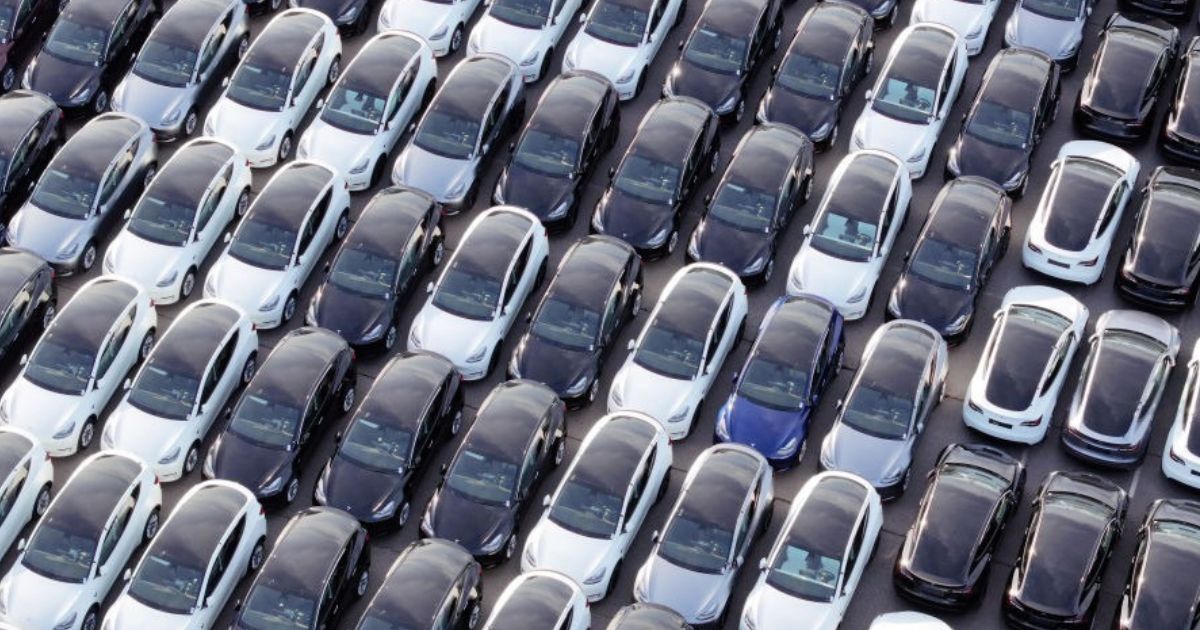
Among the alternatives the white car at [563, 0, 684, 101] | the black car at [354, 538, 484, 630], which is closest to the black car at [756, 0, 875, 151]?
the white car at [563, 0, 684, 101]

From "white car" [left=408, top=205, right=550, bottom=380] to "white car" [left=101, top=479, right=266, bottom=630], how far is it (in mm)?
4526

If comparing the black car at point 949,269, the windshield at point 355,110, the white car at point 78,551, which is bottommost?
the white car at point 78,551

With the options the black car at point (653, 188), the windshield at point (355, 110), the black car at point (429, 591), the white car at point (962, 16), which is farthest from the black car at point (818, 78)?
the black car at point (429, 591)

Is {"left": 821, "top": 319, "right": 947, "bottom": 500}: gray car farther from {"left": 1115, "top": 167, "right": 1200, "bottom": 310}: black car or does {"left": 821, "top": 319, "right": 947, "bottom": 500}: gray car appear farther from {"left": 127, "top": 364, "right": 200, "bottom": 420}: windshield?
{"left": 127, "top": 364, "right": 200, "bottom": 420}: windshield

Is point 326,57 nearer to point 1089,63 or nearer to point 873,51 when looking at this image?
point 873,51

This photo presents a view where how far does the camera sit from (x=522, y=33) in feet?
144

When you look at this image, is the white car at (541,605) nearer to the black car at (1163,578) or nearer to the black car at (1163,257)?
the black car at (1163,578)

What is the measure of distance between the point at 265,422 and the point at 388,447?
195 centimetres

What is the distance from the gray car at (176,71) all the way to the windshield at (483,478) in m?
10.1

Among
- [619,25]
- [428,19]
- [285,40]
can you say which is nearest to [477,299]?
[285,40]

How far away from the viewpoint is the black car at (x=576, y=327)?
126ft

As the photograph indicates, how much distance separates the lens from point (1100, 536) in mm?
35438

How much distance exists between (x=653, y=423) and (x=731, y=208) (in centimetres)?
499

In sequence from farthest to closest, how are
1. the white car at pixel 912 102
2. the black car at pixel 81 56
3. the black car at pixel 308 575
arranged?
1. the black car at pixel 81 56
2. the white car at pixel 912 102
3. the black car at pixel 308 575
